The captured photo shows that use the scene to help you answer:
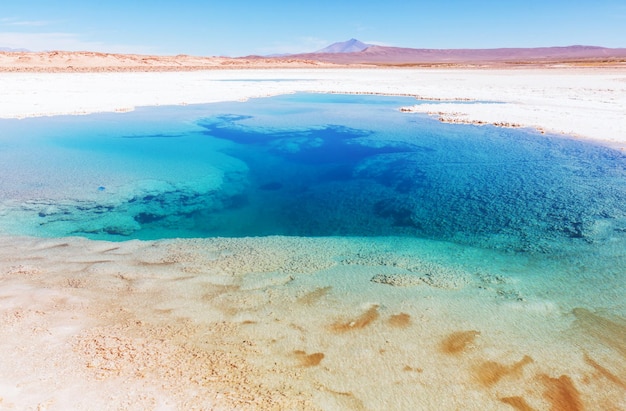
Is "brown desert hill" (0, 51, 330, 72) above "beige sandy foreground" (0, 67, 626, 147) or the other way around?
above

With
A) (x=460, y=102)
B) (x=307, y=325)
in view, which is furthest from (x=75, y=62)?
(x=307, y=325)

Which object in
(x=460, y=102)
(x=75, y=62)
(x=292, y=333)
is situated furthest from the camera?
(x=75, y=62)

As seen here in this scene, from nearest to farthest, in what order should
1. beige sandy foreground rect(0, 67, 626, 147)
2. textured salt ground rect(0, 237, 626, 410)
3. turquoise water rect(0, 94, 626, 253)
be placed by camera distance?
textured salt ground rect(0, 237, 626, 410) < turquoise water rect(0, 94, 626, 253) < beige sandy foreground rect(0, 67, 626, 147)

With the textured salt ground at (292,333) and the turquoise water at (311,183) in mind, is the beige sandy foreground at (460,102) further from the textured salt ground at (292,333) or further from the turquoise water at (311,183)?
the textured salt ground at (292,333)

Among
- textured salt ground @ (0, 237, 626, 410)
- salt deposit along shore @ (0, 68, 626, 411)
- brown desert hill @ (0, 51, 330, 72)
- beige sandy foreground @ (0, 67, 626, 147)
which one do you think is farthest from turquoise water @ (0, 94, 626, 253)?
brown desert hill @ (0, 51, 330, 72)

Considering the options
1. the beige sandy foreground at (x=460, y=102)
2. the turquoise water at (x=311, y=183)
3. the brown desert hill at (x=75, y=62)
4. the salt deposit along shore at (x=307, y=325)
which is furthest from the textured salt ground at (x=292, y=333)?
the brown desert hill at (x=75, y=62)

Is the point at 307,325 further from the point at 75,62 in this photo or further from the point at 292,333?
the point at 75,62

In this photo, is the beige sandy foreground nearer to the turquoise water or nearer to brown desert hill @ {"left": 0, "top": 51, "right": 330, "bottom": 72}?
the turquoise water
